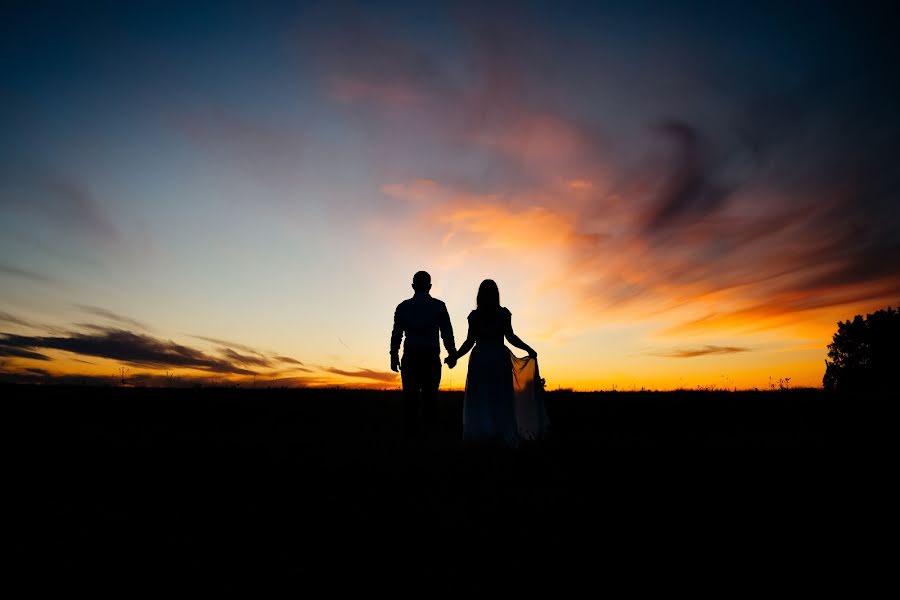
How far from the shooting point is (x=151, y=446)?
8.77 meters

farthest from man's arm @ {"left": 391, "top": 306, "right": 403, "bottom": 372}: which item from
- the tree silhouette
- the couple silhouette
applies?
the tree silhouette

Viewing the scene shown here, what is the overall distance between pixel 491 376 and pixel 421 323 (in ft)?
5.50

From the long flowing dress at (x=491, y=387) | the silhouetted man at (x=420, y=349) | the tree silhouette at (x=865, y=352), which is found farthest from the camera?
the tree silhouette at (x=865, y=352)

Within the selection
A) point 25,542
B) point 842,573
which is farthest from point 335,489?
point 842,573

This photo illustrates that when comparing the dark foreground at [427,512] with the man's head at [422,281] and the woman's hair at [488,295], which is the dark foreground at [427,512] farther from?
the man's head at [422,281]

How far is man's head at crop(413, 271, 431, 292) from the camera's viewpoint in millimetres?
10312

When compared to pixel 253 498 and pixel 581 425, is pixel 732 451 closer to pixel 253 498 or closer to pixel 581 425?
pixel 581 425

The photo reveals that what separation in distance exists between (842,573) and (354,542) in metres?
2.98

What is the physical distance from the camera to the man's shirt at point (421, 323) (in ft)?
33.3

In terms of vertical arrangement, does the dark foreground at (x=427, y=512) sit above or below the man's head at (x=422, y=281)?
below

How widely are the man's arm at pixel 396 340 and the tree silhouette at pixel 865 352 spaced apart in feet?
146

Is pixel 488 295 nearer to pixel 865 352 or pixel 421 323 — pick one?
pixel 421 323

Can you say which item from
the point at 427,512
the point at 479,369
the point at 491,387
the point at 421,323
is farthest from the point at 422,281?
the point at 427,512

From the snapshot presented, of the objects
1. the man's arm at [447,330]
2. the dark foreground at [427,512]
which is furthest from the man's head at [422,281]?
the dark foreground at [427,512]
